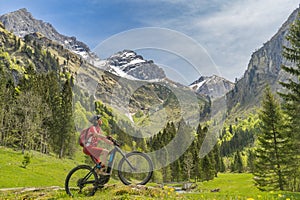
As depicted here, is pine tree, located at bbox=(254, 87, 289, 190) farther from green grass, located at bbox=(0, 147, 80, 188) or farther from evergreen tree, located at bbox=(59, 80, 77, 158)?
evergreen tree, located at bbox=(59, 80, 77, 158)

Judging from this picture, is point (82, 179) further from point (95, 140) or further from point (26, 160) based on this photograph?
point (26, 160)

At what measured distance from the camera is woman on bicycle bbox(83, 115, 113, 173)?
13094 mm

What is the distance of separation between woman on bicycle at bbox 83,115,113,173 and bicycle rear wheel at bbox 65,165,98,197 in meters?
0.84

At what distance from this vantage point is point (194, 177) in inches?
3415

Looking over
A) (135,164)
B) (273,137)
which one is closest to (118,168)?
(135,164)

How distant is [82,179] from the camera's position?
46.9 ft

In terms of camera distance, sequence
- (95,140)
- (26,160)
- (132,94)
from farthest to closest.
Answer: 1. (26,160)
2. (132,94)
3. (95,140)

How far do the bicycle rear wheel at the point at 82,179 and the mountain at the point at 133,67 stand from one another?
4.84 meters

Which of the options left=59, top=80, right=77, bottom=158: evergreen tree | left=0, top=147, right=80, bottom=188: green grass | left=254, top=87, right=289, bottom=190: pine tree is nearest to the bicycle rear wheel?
left=0, top=147, right=80, bottom=188: green grass

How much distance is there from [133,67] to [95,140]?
448 cm

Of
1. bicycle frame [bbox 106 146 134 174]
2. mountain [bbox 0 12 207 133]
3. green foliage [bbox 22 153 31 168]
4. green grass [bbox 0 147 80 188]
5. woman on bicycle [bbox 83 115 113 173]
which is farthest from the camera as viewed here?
green foliage [bbox 22 153 31 168]

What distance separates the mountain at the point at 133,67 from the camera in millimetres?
14156

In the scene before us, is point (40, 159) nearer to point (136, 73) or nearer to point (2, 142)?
point (2, 142)

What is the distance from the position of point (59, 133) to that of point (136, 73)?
66633mm
